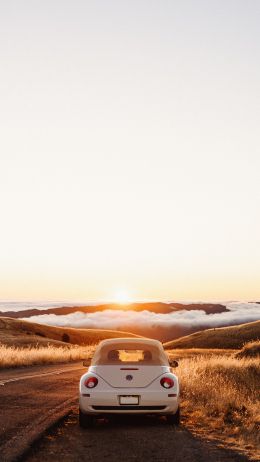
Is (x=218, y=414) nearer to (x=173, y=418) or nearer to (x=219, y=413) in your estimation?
(x=219, y=413)

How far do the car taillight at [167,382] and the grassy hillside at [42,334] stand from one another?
53.0 m

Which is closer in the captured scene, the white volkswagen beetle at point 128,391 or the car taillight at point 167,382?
the white volkswagen beetle at point 128,391

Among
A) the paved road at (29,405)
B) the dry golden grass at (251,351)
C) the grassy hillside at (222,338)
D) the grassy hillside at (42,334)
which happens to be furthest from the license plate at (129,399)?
the grassy hillside at (222,338)

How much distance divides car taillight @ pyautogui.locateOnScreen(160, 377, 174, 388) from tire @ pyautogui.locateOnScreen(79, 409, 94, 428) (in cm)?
149

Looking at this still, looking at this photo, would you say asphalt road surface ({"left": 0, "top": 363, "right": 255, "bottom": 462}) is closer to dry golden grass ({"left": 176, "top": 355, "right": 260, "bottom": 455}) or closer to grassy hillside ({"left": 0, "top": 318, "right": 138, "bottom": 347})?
dry golden grass ({"left": 176, "top": 355, "right": 260, "bottom": 455})

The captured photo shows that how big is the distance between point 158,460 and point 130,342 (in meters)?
4.20

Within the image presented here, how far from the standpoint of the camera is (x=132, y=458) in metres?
8.77

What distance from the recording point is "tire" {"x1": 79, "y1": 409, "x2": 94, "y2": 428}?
11.7 meters

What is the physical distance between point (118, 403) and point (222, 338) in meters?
84.4

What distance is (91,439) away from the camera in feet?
34.3

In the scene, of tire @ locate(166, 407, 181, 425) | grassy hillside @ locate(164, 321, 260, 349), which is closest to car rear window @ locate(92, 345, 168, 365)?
tire @ locate(166, 407, 181, 425)

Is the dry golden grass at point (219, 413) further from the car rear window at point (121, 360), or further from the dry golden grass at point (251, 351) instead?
the dry golden grass at point (251, 351)

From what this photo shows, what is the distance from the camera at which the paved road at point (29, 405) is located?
1009cm

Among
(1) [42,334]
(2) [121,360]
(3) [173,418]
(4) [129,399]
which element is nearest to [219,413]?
(3) [173,418]
